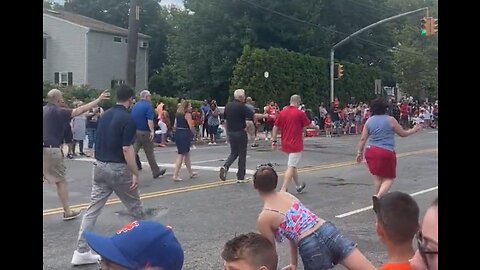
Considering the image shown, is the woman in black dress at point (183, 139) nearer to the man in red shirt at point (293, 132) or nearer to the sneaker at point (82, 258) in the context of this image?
the man in red shirt at point (293, 132)

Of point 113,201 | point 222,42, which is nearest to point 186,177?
point 113,201

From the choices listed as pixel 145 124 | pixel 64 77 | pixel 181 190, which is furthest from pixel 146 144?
pixel 64 77

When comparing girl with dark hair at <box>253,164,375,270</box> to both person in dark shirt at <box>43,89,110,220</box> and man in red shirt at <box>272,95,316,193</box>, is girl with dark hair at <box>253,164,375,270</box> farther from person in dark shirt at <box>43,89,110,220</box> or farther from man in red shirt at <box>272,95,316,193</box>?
man in red shirt at <box>272,95,316,193</box>

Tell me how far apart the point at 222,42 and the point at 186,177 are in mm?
30267

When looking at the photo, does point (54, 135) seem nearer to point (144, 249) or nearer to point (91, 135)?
point (144, 249)

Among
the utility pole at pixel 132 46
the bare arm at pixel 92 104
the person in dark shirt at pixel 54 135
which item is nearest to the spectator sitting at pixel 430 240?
the bare arm at pixel 92 104

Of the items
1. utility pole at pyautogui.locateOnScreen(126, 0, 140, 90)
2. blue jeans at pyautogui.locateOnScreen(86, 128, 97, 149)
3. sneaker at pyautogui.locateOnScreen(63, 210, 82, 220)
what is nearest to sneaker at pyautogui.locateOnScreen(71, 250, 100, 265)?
sneaker at pyautogui.locateOnScreen(63, 210, 82, 220)

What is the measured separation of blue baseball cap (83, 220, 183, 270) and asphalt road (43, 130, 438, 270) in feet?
10.5

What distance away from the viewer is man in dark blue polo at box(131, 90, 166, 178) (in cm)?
1214

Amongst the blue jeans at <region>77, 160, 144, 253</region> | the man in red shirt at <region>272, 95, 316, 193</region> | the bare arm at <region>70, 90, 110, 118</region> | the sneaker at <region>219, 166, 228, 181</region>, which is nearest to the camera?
the blue jeans at <region>77, 160, 144, 253</region>

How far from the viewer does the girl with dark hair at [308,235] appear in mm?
4039

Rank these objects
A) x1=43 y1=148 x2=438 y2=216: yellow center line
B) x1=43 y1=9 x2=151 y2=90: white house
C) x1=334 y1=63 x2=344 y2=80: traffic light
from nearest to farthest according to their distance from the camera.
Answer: x1=43 y1=148 x2=438 y2=216: yellow center line → x1=334 y1=63 x2=344 y2=80: traffic light → x1=43 y1=9 x2=151 y2=90: white house
